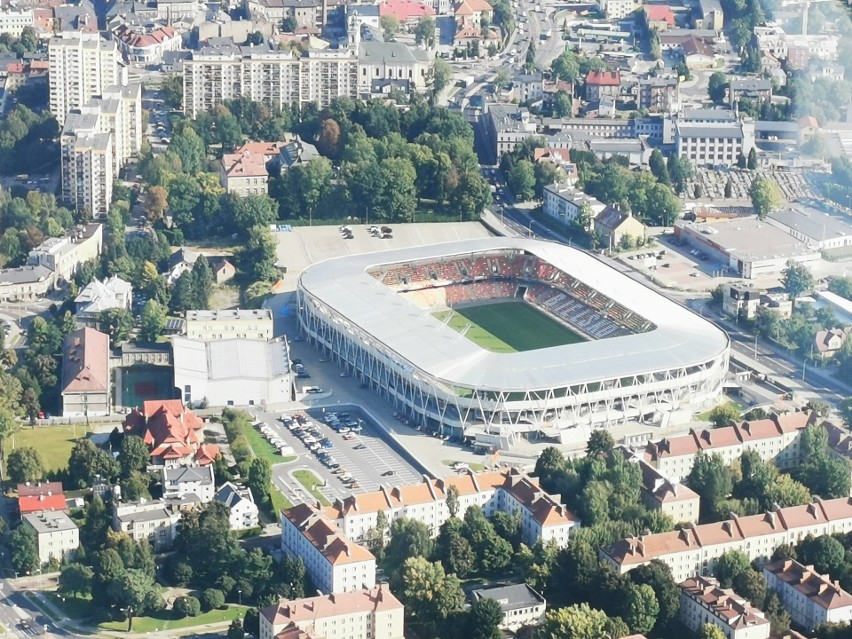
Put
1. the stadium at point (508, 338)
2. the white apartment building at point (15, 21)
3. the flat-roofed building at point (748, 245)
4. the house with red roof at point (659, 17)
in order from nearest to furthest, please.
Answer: the stadium at point (508, 338) → the flat-roofed building at point (748, 245) → the white apartment building at point (15, 21) → the house with red roof at point (659, 17)

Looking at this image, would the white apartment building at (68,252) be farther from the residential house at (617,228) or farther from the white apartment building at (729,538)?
the white apartment building at (729,538)

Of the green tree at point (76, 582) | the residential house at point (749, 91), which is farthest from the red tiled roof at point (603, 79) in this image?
the green tree at point (76, 582)

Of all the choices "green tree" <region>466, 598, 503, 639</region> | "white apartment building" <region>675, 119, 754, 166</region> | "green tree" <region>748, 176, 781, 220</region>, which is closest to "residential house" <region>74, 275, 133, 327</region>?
"green tree" <region>466, 598, 503, 639</region>

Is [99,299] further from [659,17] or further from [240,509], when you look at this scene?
[659,17]

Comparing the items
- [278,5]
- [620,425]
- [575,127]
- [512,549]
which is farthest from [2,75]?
[512,549]

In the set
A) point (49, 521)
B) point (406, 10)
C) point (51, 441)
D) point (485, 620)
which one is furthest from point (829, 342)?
point (406, 10)

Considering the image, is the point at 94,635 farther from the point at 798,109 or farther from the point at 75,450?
the point at 798,109
